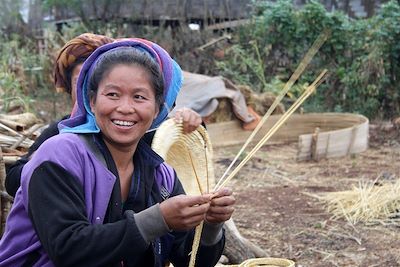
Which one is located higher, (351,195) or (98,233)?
(98,233)

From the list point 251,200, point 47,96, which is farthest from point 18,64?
point 251,200

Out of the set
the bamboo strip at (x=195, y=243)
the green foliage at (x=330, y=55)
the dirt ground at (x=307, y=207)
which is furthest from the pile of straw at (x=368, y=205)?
the green foliage at (x=330, y=55)

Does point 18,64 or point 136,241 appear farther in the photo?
point 18,64

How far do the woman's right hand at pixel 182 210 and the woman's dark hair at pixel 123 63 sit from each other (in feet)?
1.12

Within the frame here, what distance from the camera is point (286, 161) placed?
314 inches

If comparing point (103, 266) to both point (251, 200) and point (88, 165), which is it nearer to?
point (88, 165)

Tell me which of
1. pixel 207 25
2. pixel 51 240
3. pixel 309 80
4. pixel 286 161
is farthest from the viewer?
pixel 207 25

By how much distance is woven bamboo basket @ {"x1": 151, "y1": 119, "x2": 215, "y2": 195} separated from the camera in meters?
2.97

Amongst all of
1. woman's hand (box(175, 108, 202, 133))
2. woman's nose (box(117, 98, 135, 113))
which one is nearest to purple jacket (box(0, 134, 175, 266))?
woman's nose (box(117, 98, 135, 113))

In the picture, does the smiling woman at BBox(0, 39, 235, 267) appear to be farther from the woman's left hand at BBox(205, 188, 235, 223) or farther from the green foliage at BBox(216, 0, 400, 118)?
the green foliage at BBox(216, 0, 400, 118)

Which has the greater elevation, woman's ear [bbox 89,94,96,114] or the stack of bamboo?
woman's ear [bbox 89,94,96,114]

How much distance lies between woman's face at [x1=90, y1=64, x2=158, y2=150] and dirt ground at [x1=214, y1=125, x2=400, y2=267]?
2.40 meters

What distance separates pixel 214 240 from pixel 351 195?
12.3 feet

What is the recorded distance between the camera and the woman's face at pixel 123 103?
1778mm
